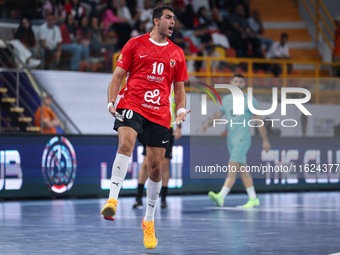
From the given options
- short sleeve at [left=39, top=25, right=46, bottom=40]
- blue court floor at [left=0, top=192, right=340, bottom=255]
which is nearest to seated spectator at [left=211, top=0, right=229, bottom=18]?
short sleeve at [left=39, top=25, right=46, bottom=40]

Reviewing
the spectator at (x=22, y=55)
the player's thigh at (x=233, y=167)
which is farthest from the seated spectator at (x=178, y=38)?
the player's thigh at (x=233, y=167)

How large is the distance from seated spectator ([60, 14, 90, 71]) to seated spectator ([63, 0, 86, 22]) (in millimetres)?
909

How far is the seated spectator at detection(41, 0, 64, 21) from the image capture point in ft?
53.5

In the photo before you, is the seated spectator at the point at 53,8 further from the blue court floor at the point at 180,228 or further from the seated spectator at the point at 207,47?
the blue court floor at the point at 180,228

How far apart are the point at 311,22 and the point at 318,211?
15511mm

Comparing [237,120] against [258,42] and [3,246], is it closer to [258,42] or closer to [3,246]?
[3,246]

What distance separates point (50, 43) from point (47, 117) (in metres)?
2.04

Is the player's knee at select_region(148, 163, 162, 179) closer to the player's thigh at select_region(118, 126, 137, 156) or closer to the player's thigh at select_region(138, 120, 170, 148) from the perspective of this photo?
the player's thigh at select_region(138, 120, 170, 148)

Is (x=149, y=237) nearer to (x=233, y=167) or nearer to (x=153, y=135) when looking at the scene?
(x=153, y=135)

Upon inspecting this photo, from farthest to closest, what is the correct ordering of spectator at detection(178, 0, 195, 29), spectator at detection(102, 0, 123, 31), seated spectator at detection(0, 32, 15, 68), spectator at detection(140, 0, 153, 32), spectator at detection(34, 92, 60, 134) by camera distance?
spectator at detection(178, 0, 195, 29), spectator at detection(140, 0, 153, 32), spectator at detection(102, 0, 123, 31), seated spectator at detection(0, 32, 15, 68), spectator at detection(34, 92, 60, 134)

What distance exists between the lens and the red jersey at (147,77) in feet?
19.7

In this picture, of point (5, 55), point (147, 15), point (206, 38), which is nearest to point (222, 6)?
Result: point (206, 38)

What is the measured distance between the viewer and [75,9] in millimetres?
16797

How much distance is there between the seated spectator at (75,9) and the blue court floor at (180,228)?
681 cm
